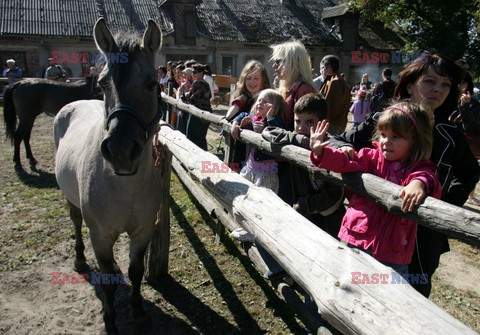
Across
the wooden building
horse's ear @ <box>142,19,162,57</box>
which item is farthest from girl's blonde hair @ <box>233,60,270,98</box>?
the wooden building

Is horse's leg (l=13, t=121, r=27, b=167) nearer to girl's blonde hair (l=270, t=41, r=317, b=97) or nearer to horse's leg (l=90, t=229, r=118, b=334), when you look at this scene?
horse's leg (l=90, t=229, r=118, b=334)

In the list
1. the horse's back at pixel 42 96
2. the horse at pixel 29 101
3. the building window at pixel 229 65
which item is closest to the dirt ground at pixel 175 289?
the horse at pixel 29 101

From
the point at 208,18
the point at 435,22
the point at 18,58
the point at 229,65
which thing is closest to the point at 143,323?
the point at 18,58

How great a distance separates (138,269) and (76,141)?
1.37 m

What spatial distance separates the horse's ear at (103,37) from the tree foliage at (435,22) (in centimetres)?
2182

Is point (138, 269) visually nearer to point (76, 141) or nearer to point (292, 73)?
point (76, 141)

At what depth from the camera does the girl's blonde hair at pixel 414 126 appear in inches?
68.1

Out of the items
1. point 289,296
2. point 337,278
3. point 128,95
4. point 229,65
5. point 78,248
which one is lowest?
point 78,248

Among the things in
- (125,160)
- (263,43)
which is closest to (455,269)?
(125,160)

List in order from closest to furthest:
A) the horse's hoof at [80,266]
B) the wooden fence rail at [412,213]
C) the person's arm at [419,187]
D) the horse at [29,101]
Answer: the wooden fence rail at [412,213]
the person's arm at [419,187]
the horse's hoof at [80,266]
the horse at [29,101]

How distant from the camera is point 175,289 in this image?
334cm

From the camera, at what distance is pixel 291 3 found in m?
26.8

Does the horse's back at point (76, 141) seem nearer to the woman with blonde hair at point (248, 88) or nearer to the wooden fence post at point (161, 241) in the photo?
the wooden fence post at point (161, 241)

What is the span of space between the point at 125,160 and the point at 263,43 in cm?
2243
